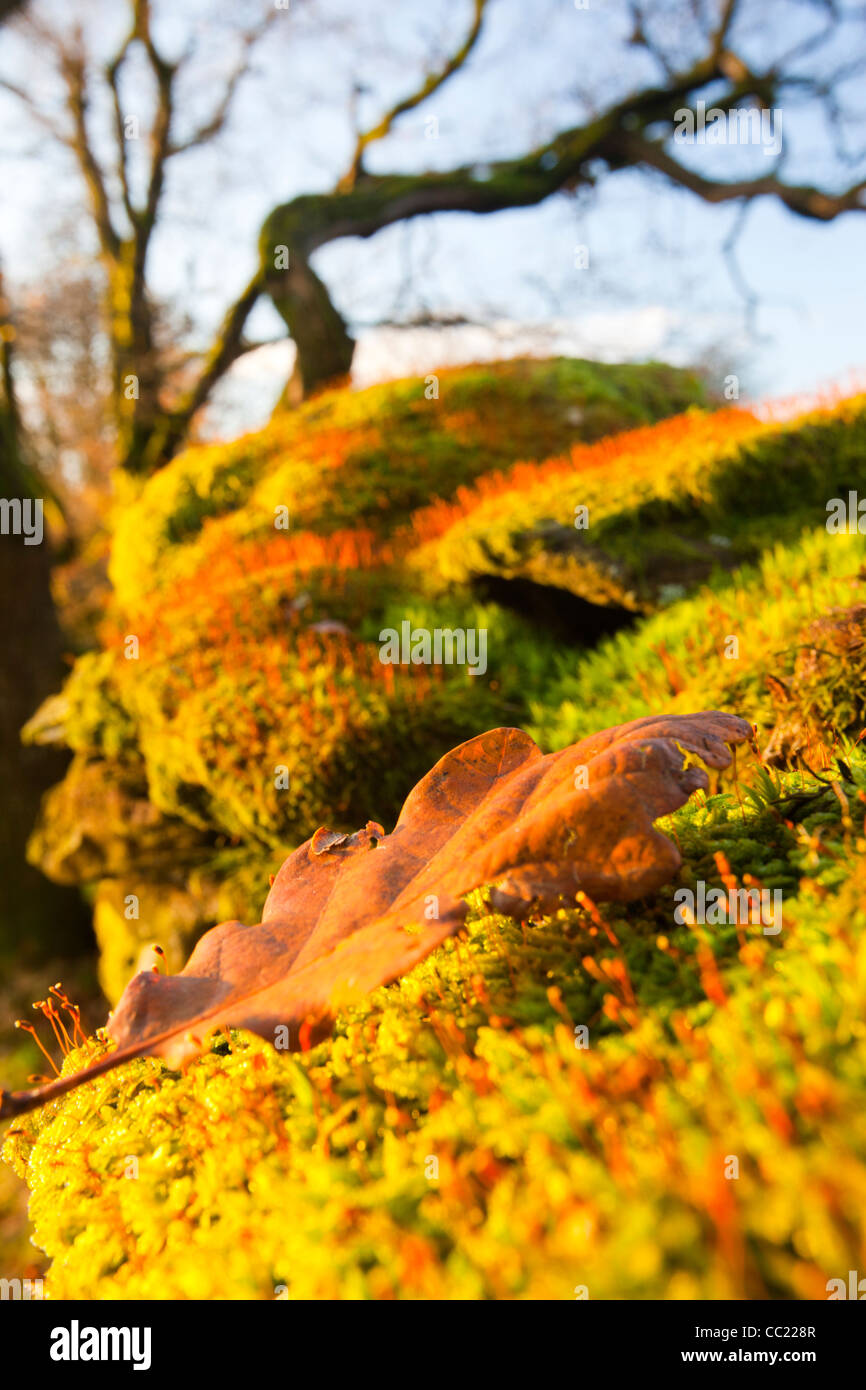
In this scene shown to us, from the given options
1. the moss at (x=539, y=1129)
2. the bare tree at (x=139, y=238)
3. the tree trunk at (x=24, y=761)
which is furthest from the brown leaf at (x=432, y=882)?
the bare tree at (x=139, y=238)

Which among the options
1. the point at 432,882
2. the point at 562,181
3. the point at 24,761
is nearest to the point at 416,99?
the point at 562,181

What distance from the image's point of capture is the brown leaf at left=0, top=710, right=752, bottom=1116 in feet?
4.23

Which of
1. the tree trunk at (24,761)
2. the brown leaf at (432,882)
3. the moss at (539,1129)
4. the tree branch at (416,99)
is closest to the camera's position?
the moss at (539,1129)

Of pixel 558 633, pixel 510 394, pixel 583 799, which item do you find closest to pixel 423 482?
pixel 510 394

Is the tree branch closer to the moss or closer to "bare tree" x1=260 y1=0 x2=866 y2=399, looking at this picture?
"bare tree" x1=260 y1=0 x2=866 y2=399

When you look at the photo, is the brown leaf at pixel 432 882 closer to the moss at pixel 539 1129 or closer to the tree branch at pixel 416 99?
the moss at pixel 539 1129

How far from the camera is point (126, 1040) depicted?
1372mm

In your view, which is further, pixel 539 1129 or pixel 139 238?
pixel 139 238

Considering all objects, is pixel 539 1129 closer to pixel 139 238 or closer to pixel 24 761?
pixel 24 761

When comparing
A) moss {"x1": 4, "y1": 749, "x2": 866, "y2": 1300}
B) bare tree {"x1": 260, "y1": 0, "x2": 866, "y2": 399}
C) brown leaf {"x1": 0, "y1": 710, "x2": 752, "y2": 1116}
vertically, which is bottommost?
moss {"x1": 4, "y1": 749, "x2": 866, "y2": 1300}

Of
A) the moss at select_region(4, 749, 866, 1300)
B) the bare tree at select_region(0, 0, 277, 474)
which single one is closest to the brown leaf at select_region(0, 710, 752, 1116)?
the moss at select_region(4, 749, 866, 1300)

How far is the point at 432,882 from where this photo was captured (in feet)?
4.76

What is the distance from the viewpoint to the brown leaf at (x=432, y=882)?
4.23ft
